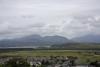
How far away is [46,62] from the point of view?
7262 centimetres

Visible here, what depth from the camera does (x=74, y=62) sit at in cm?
7394

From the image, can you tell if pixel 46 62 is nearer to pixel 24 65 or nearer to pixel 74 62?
pixel 74 62

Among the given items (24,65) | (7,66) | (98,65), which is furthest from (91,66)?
(7,66)

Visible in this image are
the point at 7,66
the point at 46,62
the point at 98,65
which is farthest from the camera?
the point at 46,62

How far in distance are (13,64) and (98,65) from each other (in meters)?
20.9

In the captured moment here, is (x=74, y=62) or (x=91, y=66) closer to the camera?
(x=91, y=66)

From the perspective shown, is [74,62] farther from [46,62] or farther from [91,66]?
[91,66]

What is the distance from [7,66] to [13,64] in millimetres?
2017

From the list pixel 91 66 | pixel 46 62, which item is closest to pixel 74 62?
pixel 46 62

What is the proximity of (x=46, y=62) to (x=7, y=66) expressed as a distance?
2544cm

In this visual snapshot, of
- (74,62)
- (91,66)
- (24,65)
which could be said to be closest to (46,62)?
(74,62)

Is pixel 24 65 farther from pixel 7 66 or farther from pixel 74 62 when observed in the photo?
pixel 74 62

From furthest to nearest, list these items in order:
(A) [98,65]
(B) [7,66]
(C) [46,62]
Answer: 1. (C) [46,62]
2. (A) [98,65]
3. (B) [7,66]

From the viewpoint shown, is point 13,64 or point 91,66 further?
point 91,66
